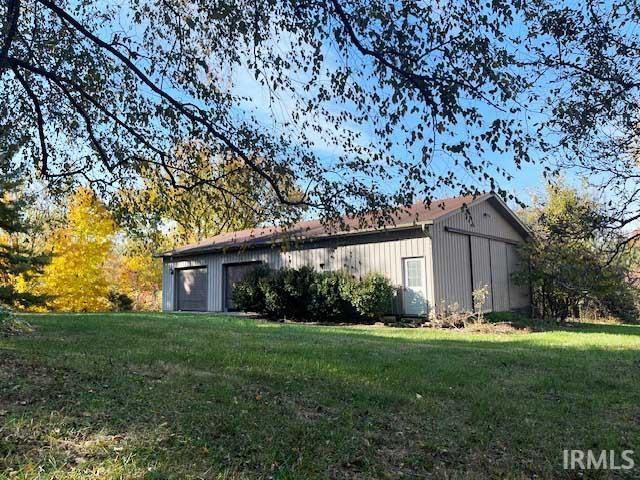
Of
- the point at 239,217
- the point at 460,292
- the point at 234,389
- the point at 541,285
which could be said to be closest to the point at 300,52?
the point at 239,217

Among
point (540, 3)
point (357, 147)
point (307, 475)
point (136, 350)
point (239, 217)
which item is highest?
point (540, 3)

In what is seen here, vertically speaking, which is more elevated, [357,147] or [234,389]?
[357,147]

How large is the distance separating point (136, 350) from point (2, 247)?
10.8 metres

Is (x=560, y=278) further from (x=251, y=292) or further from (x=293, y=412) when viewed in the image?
(x=251, y=292)

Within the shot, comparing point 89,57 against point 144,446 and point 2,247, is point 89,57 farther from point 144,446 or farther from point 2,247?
point 2,247

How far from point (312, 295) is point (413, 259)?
329cm

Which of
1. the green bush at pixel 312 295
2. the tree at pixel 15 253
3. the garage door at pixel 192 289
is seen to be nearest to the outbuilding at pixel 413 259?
the garage door at pixel 192 289

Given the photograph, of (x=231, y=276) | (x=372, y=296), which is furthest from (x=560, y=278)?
(x=231, y=276)

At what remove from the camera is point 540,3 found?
5035 millimetres

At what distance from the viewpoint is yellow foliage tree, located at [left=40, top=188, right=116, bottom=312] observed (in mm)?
21016

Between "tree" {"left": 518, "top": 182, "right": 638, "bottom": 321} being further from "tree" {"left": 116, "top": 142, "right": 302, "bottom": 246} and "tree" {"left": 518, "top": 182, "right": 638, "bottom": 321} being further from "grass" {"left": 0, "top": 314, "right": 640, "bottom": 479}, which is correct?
"tree" {"left": 116, "top": 142, "right": 302, "bottom": 246}

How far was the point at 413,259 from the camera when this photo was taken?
1427cm

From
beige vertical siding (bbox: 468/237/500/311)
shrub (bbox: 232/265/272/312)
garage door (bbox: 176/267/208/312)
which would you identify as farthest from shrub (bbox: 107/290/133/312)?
beige vertical siding (bbox: 468/237/500/311)

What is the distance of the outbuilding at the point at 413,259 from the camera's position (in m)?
14.0
